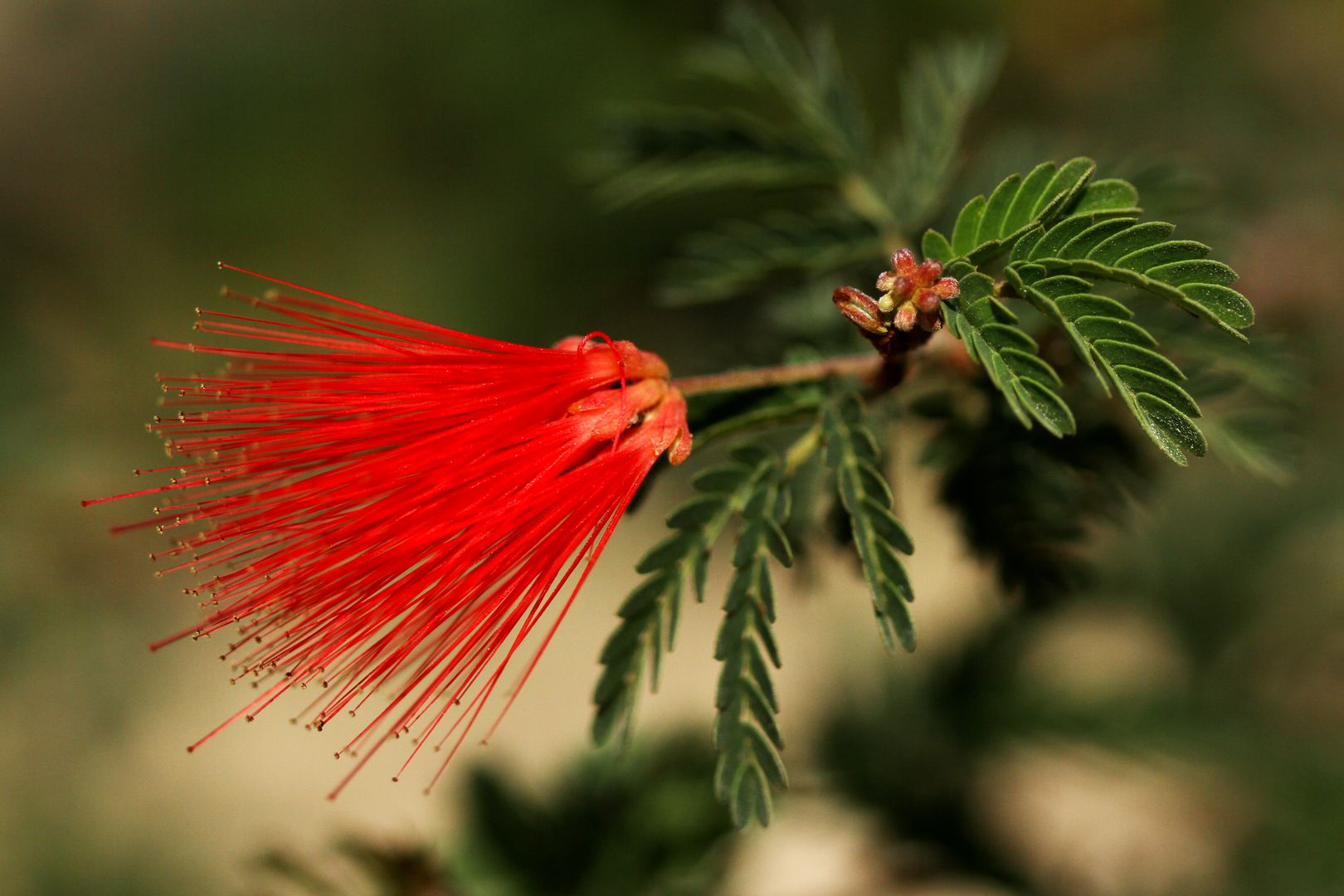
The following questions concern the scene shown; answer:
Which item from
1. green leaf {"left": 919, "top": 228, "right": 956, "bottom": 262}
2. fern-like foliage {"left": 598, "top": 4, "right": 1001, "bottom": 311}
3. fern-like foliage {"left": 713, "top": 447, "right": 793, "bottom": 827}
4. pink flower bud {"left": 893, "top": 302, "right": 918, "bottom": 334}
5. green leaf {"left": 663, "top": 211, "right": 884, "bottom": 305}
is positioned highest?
fern-like foliage {"left": 598, "top": 4, "right": 1001, "bottom": 311}

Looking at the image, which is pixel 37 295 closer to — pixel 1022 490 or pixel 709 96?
pixel 709 96

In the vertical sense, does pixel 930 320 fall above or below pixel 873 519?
above

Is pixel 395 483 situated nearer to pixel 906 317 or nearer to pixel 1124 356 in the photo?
pixel 906 317

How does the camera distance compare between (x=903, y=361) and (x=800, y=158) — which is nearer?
(x=903, y=361)

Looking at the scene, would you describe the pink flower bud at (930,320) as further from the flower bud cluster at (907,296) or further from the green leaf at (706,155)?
the green leaf at (706,155)

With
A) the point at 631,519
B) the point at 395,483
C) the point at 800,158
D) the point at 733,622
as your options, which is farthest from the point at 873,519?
the point at 631,519

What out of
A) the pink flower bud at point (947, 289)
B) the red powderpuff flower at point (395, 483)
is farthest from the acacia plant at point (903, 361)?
the red powderpuff flower at point (395, 483)

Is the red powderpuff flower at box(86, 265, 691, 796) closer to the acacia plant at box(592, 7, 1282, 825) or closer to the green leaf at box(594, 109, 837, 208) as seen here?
the acacia plant at box(592, 7, 1282, 825)

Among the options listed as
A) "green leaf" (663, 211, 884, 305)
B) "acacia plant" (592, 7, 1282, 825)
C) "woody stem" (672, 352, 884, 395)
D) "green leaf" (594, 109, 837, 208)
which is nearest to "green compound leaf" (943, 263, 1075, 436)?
"acacia plant" (592, 7, 1282, 825)
